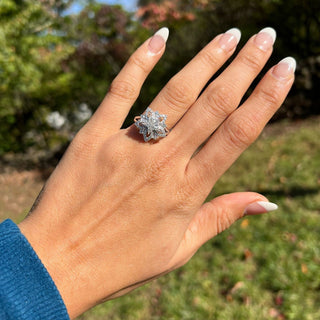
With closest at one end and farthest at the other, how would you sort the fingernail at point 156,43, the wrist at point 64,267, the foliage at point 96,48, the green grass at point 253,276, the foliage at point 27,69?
the wrist at point 64,267
the fingernail at point 156,43
the green grass at point 253,276
the foliage at point 27,69
the foliage at point 96,48

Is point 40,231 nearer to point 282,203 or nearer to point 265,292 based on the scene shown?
point 265,292

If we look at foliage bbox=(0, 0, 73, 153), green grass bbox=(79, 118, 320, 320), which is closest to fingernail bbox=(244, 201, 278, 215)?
green grass bbox=(79, 118, 320, 320)

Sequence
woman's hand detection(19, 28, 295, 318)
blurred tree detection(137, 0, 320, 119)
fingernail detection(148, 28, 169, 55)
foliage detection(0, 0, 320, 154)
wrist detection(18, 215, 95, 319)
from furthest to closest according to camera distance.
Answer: blurred tree detection(137, 0, 320, 119) < foliage detection(0, 0, 320, 154) < fingernail detection(148, 28, 169, 55) < woman's hand detection(19, 28, 295, 318) < wrist detection(18, 215, 95, 319)

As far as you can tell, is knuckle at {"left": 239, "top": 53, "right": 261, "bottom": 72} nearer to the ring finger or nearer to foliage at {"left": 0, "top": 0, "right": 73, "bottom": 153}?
the ring finger

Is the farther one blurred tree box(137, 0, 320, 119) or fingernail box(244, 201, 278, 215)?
blurred tree box(137, 0, 320, 119)

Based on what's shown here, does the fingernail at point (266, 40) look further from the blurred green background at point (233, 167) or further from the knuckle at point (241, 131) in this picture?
the blurred green background at point (233, 167)

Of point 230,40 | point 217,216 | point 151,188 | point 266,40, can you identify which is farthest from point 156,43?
point 217,216

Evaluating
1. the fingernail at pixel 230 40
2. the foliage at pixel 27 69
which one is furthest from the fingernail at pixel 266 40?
the foliage at pixel 27 69
